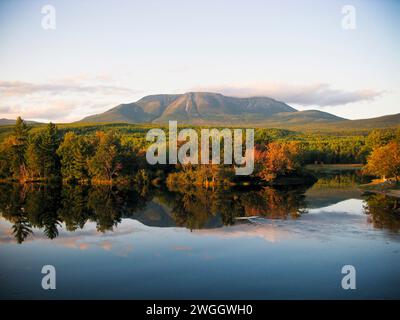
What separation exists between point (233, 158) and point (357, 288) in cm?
4892

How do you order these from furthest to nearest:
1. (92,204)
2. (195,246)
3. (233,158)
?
(233,158)
(92,204)
(195,246)

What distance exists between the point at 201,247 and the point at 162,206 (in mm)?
19909

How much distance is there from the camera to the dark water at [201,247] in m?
20.8

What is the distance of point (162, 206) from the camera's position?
48.3 m

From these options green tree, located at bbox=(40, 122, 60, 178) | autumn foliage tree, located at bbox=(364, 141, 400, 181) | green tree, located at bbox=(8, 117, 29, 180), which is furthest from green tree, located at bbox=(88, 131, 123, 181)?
autumn foliage tree, located at bbox=(364, 141, 400, 181)

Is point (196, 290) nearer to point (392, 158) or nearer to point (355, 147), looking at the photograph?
point (392, 158)

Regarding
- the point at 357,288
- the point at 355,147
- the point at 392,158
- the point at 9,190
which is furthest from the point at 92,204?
the point at 355,147

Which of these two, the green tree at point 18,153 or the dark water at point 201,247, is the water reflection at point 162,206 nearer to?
the dark water at point 201,247

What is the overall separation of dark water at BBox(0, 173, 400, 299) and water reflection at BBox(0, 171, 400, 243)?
11cm

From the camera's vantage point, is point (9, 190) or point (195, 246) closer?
Result: point (195, 246)

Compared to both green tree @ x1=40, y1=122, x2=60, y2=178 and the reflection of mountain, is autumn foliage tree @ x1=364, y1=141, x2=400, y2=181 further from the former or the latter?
green tree @ x1=40, y1=122, x2=60, y2=178

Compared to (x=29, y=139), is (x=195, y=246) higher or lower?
lower

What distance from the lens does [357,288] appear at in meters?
20.7

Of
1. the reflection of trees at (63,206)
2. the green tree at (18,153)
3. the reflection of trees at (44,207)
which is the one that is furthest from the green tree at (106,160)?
the green tree at (18,153)
